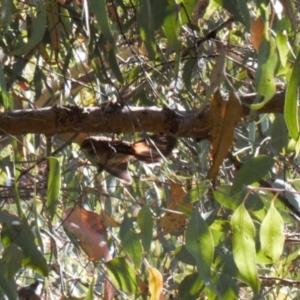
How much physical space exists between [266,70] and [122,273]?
0.37 meters

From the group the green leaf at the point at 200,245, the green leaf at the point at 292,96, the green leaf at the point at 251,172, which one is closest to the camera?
the green leaf at the point at 292,96

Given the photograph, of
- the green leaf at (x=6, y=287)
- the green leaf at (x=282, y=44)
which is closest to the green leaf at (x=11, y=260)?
the green leaf at (x=6, y=287)

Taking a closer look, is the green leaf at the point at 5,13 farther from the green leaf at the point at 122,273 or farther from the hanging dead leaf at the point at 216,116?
the green leaf at the point at 122,273

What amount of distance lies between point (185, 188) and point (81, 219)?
1.06 feet

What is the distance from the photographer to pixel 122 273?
1.07 m

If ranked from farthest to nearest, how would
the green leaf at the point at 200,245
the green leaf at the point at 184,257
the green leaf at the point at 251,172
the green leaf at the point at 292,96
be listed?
the green leaf at the point at 184,257, the green leaf at the point at 251,172, the green leaf at the point at 200,245, the green leaf at the point at 292,96

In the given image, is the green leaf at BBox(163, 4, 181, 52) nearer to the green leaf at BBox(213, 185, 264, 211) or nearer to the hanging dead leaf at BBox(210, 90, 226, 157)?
the hanging dead leaf at BBox(210, 90, 226, 157)

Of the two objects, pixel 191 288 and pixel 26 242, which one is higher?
pixel 26 242

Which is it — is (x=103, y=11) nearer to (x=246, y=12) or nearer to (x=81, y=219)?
(x=246, y=12)

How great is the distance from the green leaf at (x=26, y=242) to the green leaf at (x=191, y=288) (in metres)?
0.24

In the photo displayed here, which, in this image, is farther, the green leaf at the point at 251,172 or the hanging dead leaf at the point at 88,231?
the hanging dead leaf at the point at 88,231

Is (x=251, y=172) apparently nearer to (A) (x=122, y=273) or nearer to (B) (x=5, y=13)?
(A) (x=122, y=273)

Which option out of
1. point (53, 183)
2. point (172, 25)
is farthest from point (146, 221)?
point (172, 25)

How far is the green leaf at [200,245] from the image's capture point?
2.84ft
